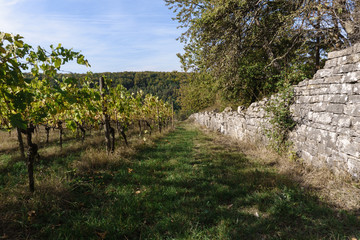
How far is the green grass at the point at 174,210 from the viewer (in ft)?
8.73

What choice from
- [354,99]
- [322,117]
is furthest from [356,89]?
[322,117]

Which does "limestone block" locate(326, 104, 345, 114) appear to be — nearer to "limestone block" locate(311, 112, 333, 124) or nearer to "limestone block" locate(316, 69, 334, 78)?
"limestone block" locate(311, 112, 333, 124)

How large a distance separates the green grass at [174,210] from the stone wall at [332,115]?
1.22 m

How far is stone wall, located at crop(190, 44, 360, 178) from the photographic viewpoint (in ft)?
12.1

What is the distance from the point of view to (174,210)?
3.31 meters

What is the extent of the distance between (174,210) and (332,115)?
14.0 feet

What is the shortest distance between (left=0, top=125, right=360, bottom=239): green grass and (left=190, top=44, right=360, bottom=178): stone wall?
4.01ft

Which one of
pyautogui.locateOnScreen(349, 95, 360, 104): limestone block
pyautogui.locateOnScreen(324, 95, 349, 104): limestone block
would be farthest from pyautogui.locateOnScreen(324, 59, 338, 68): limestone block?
pyautogui.locateOnScreen(349, 95, 360, 104): limestone block

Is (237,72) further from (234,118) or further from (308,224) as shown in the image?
(308,224)

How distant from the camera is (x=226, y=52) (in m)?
9.48

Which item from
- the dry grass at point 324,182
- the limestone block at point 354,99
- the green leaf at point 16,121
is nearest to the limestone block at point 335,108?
the limestone block at point 354,99

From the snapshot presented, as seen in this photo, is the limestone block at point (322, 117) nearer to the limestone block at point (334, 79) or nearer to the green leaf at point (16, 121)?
the limestone block at point (334, 79)

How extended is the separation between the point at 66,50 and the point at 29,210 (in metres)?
3.23

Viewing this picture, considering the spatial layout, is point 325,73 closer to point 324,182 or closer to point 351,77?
point 351,77
